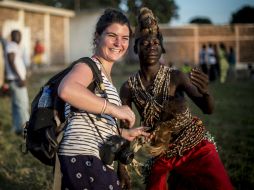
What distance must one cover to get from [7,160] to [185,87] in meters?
3.89

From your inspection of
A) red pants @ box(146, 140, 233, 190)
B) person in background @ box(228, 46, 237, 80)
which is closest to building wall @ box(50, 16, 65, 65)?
person in background @ box(228, 46, 237, 80)

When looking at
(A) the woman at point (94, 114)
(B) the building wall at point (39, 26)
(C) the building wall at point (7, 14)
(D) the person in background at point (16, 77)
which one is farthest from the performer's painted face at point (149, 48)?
(C) the building wall at point (7, 14)

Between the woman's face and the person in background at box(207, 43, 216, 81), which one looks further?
the person in background at box(207, 43, 216, 81)

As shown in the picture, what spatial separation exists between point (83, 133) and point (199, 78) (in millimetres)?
1066

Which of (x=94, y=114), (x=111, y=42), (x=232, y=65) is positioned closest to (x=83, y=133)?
(x=94, y=114)

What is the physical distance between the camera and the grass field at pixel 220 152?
215 inches

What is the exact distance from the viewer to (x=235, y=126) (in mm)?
9102

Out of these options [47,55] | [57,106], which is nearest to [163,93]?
[57,106]

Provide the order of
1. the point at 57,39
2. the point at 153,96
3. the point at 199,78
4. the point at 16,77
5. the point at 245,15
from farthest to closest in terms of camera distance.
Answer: the point at 245,15, the point at 57,39, the point at 16,77, the point at 153,96, the point at 199,78

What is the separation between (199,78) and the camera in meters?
3.27

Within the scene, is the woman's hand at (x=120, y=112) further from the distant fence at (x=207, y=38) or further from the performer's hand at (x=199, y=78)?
the distant fence at (x=207, y=38)

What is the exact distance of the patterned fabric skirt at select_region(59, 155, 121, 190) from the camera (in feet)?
8.60

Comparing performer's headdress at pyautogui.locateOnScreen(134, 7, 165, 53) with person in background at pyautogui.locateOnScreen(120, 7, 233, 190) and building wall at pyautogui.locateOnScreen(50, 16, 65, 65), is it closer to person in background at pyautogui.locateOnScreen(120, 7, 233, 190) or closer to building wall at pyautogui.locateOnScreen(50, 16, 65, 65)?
person in background at pyautogui.locateOnScreen(120, 7, 233, 190)

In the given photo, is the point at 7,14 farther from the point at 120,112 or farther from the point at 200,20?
the point at 200,20
